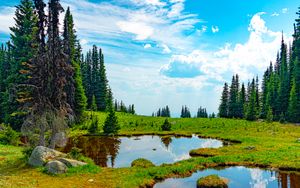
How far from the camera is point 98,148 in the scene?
3491 cm

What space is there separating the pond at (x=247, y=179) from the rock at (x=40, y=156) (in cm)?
872

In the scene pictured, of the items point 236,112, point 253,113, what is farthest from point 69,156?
point 236,112

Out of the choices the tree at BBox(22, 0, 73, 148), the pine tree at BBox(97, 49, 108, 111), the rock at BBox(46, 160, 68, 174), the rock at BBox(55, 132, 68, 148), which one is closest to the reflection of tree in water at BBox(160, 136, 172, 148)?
the rock at BBox(55, 132, 68, 148)

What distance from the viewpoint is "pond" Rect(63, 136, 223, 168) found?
28836mm

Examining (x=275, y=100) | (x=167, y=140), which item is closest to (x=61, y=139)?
(x=167, y=140)

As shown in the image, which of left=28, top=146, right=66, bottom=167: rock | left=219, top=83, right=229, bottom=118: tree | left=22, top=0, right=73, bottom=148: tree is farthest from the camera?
left=219, top=83, right=229, bottom=118: tree

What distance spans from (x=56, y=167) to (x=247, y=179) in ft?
44.5

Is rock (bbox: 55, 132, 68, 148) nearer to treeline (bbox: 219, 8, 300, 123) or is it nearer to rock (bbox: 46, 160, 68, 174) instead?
rock (bbox: 46, 160, 68, 174)

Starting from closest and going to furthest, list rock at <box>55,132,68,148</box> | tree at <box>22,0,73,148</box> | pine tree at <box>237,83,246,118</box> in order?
tree at <box>22,0,73,148</box>
rock at <box>55,132,68,148</box>
pine tree at <box>237,83,246,118</box>

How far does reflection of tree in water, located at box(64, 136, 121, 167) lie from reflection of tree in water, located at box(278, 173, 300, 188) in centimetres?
1388

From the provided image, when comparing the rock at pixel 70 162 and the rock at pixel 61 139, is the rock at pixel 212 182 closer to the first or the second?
the rock at pixel 70 162

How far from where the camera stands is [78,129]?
172ft

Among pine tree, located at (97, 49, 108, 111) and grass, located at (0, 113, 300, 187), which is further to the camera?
pine tree, located at (97, 49, 108, 111)

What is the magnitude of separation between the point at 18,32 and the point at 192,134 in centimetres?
3247
